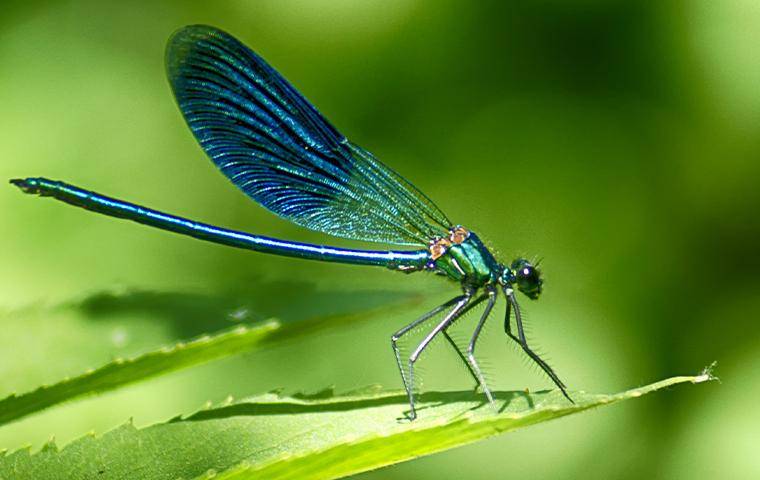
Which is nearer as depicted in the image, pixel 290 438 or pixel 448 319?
pixel 290 438

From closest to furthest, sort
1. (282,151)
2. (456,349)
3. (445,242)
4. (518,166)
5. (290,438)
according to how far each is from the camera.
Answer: (290,438)
(456,349)
(445,242)
(282,151)
(518,166)

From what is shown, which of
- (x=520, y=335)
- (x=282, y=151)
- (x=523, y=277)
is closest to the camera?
(x=520, y=335)

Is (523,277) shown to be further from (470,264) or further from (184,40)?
(184,40)

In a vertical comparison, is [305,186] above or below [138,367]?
above

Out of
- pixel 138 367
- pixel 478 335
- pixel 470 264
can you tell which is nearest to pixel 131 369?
pixel 138 367

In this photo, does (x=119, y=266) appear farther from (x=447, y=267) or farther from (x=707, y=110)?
(x=707, y=110)

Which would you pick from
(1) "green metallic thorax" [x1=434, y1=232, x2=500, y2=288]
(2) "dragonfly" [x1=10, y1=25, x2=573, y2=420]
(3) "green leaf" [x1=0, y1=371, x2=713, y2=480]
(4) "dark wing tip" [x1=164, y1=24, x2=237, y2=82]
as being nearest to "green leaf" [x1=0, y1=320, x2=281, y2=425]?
(3) "green leaf" [x1=0, y1=371, x2=713, y2=480]
